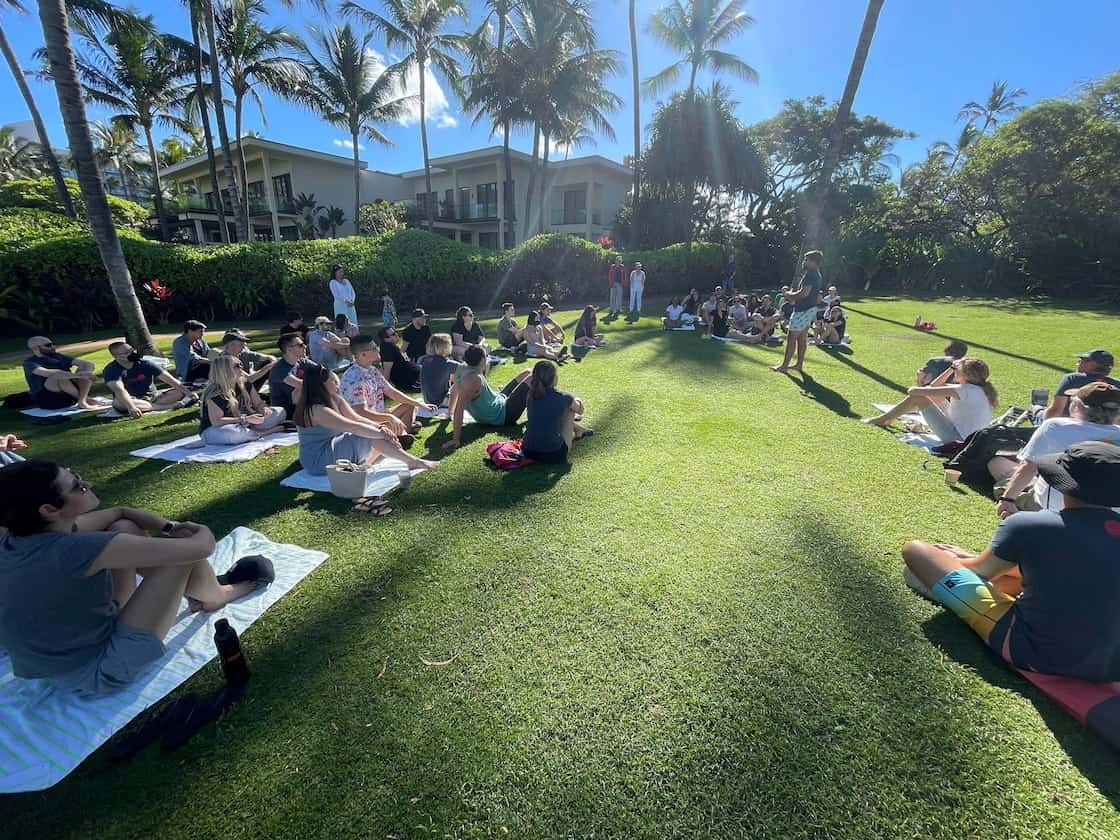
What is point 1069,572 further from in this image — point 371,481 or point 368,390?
point 368,390

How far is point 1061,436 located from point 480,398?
473cm

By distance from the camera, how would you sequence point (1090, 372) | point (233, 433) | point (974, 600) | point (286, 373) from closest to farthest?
1. point (974, 600)
2. point (1090, 372)
3. point (233, 433)
4. point (286, 373)

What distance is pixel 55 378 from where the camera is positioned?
243 inches

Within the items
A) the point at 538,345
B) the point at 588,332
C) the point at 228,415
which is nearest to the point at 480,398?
the point at 228,415

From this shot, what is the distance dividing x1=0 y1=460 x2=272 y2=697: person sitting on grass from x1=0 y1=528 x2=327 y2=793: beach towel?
0.07 metres

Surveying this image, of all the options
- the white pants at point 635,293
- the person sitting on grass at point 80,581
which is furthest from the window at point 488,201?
the person sitting on grass at point 80,581

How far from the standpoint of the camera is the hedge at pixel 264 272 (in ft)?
36.2

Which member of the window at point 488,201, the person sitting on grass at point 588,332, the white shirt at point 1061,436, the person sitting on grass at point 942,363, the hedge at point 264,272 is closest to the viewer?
the white shirt at point 1061,436

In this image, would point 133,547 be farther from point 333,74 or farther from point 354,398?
point 333,74

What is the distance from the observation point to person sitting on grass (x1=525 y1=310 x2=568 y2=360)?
9.38 m

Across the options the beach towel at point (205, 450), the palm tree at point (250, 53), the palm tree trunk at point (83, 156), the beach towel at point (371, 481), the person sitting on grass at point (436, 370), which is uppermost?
the palm tree at point (250, 53)

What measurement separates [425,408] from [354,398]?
4.84 feet

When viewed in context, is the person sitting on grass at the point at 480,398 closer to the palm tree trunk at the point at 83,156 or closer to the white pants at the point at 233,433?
the white pants at the point at 233,433

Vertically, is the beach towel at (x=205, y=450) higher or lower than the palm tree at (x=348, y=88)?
lower
